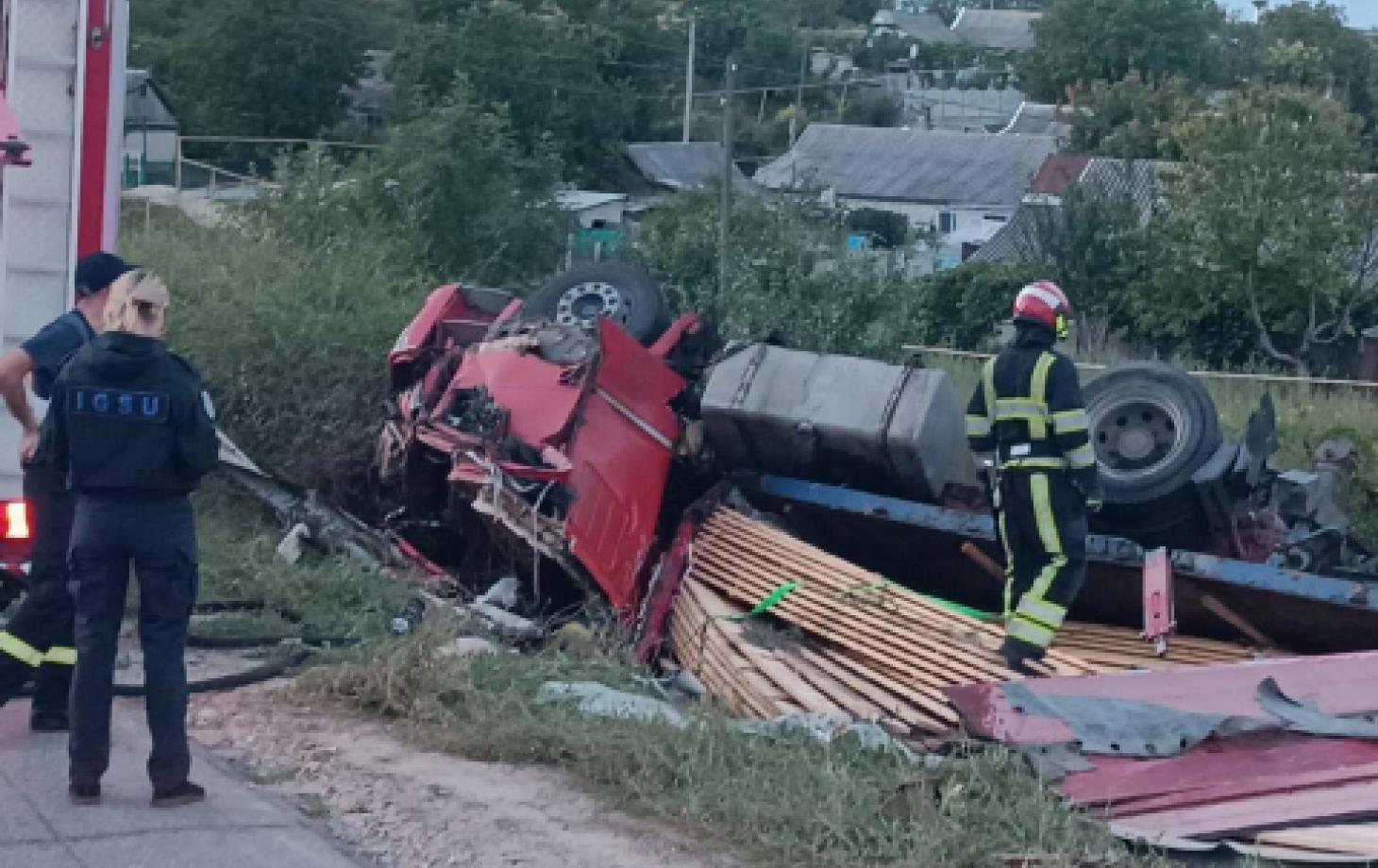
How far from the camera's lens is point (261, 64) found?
46.2m

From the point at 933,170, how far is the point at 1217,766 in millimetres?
59849

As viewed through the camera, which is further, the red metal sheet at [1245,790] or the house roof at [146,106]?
the house roof at [146,106]

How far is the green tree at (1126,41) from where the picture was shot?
7812 centimetres

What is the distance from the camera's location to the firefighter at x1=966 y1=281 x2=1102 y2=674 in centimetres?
744

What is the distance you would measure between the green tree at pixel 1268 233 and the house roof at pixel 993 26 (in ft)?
262

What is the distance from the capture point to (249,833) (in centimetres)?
496

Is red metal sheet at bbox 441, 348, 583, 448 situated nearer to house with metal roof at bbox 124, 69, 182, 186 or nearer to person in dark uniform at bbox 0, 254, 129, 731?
person in dark uniform at bbox 0, 254, 129, 731

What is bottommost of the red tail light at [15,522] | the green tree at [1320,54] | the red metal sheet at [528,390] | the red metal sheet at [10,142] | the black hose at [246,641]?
the black hose at [246,641]

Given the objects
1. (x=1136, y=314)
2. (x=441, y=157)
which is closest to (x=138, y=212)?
(x=441, y=157)

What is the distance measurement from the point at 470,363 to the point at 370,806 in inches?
172

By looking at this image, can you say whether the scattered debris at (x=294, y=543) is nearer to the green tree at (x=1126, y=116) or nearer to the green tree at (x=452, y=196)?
the green tree at (x=452, y=196)

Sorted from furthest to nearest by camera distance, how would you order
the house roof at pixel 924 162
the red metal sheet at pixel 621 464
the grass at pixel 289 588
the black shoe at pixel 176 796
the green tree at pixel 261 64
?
the house roof at pixel 924 162, the green tree at pixel 261 64, the red metal sheet at pixel 621 464, the grass at pixel 289 588, the black shoe at pixel 176 796

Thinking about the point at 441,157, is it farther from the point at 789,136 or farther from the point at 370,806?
the point at 789,136

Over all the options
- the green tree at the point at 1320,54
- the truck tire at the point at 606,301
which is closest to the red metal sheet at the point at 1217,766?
the truck tire at the point at 606,301
